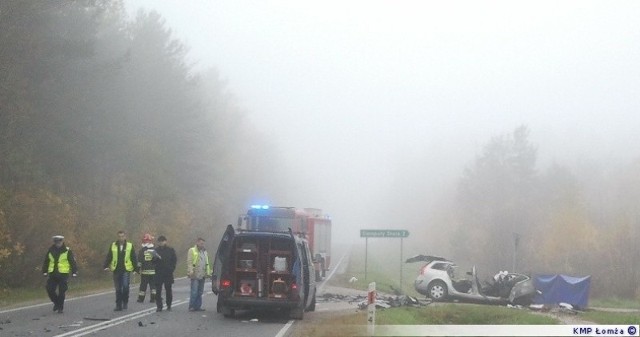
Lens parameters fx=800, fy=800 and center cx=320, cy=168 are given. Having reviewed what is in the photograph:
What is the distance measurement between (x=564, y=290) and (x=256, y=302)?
17.5m

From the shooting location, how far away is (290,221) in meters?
34.5

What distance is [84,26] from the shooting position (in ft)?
121

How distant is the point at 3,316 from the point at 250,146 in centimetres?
6579

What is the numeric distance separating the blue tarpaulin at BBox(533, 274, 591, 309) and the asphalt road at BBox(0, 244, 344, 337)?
14.3m

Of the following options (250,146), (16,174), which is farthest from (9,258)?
(250,146)

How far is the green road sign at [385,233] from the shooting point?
33.0 metres

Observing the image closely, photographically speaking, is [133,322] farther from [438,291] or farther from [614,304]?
[614,304]

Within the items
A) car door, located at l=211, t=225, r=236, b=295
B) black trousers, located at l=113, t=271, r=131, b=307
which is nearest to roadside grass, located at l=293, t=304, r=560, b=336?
car door, located at l=211, t=225, r=236, b=295

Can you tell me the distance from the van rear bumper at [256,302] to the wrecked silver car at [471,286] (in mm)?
11731

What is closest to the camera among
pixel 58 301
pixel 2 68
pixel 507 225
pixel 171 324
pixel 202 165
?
pixel 171 324

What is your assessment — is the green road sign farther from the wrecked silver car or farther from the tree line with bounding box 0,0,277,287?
the tree line with bounding box 0,0,277,287

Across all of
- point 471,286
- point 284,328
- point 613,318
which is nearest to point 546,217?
point 471,286

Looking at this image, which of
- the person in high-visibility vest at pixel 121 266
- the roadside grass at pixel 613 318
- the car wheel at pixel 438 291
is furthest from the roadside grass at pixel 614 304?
the person in high-visibility vest at pixel 121 266

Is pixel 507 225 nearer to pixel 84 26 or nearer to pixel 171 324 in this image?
pixel 84 26
